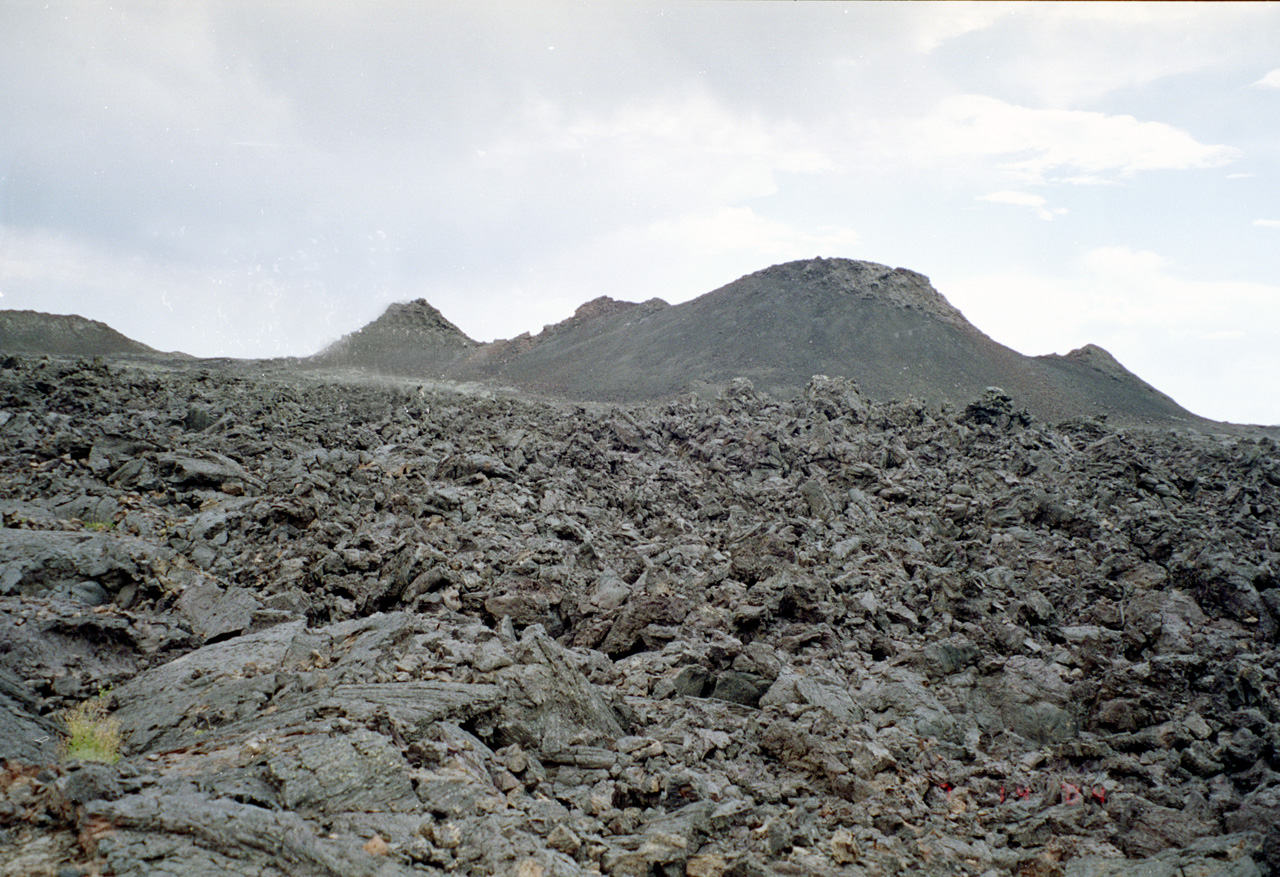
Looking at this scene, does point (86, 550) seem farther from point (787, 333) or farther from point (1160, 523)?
point (787, 333)

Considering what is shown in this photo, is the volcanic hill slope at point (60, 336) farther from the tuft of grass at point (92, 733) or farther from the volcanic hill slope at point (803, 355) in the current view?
the tuft of grass at point (92, 733)

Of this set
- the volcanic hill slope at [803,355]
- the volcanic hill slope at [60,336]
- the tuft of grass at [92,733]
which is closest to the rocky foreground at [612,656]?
the tuft of grass at [92,733]

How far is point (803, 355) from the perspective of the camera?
32.9 metres

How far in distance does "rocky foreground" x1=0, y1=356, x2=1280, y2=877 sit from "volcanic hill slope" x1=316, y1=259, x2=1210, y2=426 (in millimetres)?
15587

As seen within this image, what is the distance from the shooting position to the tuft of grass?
15.3 ft

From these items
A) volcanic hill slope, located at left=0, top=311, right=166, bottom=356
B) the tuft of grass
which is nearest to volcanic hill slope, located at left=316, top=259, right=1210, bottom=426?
volcanic hill slope, located at left=0, top=311, right=166, bottom=356

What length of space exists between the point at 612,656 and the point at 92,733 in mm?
4547

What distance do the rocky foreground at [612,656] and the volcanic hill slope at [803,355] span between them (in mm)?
15587

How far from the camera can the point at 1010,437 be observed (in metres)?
17.2

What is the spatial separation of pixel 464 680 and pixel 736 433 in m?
12.5

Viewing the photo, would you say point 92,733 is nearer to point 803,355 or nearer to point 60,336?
point 803,355

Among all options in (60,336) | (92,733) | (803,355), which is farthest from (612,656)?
(60,336)

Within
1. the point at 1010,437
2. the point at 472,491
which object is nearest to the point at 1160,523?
the point at 1010,437

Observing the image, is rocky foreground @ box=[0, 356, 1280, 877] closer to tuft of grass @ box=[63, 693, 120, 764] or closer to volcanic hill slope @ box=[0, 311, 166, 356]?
tuft of grass @ box=[63, 693, 120, 764]
